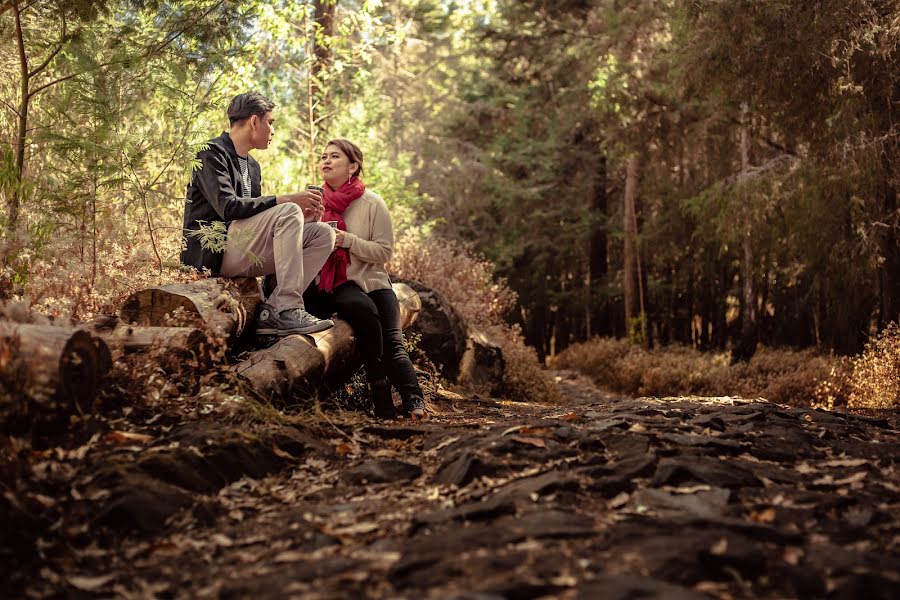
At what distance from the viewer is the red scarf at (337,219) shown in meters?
6.03

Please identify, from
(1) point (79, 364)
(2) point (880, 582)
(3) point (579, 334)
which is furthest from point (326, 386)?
(3) point (579, 334)

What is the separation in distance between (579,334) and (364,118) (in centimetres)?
949

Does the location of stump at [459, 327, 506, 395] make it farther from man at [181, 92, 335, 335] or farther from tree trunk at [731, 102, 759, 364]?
tree trunk at [731, 102, 759, 364]

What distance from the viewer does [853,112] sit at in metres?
9.56

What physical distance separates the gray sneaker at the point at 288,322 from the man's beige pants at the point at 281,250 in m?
0.05

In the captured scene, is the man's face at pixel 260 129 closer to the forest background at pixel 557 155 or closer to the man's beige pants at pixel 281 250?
the forest background at pixel 557 155

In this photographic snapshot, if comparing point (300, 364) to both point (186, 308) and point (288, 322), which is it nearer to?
point (288, 322)

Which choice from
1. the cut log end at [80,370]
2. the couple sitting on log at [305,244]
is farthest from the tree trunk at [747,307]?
the cut log end at [80,370]

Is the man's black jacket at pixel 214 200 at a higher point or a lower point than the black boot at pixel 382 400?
higher

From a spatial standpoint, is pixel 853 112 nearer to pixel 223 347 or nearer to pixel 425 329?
pixel 425 329

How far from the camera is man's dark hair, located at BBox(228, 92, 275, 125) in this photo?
592cm

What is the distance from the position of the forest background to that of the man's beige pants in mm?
607

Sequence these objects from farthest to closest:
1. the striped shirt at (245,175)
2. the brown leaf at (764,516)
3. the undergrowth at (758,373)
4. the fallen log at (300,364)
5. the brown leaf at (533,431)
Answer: the undergrowth at (758,373), the striped shirt at (245,175), the fallen log at (300,364), the brown leaf at (533,431), the brown leaf at (764,516)

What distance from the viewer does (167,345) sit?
15.5 feet
